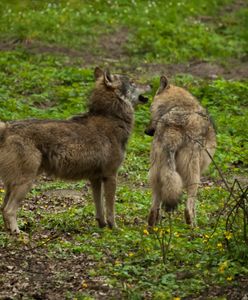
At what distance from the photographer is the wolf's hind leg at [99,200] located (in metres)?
10.3

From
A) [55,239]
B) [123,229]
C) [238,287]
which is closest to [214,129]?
[123,229]

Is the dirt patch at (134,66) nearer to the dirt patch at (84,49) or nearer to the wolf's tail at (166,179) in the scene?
the dirt patch at (84,49)

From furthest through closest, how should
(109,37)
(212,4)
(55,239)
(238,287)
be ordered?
(212,4) → (109,37) → (55,239) → (238,287)

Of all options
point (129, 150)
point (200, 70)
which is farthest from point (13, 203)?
point (200, 70)

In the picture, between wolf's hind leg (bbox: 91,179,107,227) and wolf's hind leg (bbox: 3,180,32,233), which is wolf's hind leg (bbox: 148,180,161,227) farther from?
wolf's hind leg (bbox: 3,180,32,233)

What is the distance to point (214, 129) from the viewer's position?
11008mm

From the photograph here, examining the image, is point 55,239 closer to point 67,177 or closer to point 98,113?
point 67,177

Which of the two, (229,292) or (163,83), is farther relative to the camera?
(163,83)

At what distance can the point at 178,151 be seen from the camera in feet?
33.0

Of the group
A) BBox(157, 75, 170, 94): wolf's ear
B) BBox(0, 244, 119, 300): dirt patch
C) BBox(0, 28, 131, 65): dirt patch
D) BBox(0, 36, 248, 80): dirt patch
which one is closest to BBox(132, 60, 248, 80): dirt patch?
BBox(0, 36, 248, 80): dirt patch

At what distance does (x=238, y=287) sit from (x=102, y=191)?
3.30m

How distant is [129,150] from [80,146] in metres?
4.57

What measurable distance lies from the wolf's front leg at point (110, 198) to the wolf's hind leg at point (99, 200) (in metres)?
0.11

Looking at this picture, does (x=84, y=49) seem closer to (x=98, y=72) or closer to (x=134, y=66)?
(x=134, y=66)
